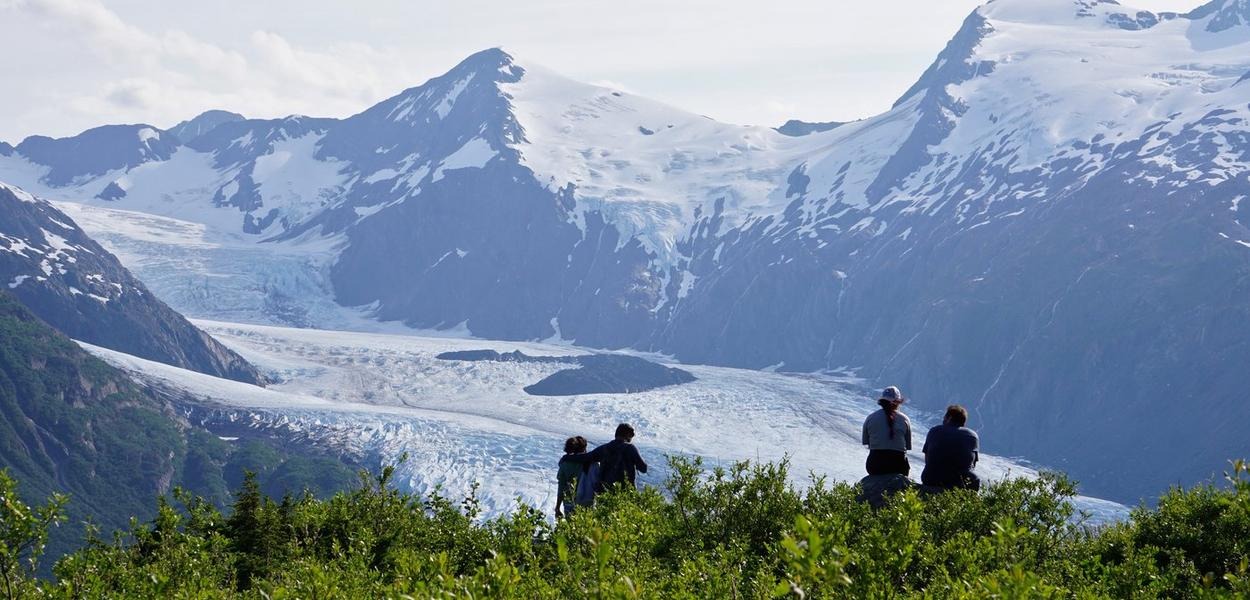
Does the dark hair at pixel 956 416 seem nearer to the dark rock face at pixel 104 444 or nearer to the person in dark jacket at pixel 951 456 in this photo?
the person in dark jacket at pixel 951 456

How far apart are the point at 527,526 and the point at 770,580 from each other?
5.13 meters

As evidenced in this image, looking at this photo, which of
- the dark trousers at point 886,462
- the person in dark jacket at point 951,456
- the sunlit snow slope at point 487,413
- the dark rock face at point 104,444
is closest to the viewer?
the person in dark jacket at point 951,456

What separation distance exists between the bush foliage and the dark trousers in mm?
1492

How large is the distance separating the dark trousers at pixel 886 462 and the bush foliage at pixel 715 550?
1492 millimetres

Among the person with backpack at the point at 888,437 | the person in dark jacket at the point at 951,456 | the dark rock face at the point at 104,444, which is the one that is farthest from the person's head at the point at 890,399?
the dark rock face at the point at 104,444

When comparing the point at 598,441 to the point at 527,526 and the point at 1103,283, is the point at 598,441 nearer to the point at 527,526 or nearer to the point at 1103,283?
the point at 1103,283

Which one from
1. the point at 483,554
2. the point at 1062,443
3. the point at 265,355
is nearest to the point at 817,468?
the point at 1062,443

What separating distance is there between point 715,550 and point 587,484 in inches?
239

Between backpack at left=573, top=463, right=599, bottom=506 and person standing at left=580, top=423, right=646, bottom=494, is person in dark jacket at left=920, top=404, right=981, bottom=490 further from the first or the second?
backpack at left=573, top=463, right=599, bottom=506

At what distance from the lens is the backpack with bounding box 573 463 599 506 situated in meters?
19.9

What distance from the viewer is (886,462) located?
61.7 feet

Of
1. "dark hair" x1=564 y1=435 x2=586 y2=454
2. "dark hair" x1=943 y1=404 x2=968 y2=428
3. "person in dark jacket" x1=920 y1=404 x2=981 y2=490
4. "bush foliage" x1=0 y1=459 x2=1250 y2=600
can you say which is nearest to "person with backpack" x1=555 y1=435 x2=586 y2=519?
"dark hair" x1=564 y1=435 x2=586 y2=454

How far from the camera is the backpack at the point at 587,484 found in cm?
1993

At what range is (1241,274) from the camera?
17100 centimetres
